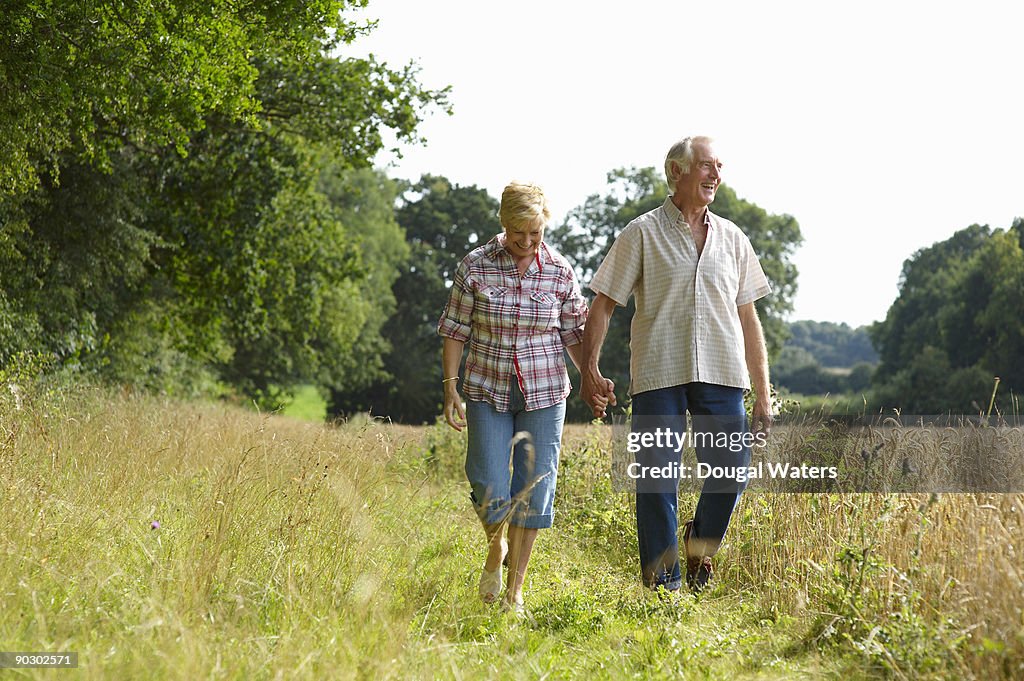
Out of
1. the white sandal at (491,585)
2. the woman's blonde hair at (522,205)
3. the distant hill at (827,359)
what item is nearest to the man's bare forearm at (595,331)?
the woman's blonde hair at (522,205)

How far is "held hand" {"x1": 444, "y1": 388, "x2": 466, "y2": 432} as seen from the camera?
461 centimetres

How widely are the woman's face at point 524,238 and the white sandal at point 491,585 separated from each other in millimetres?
1448

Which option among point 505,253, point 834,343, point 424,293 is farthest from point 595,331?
point 834,343

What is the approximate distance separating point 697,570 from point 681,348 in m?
1.11

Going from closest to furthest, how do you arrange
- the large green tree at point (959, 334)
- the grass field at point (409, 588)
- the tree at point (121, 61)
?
1. the grass field at point (409, 588)
2. the tree at point (121, 61)
3. the large green tree at point (959, 334)

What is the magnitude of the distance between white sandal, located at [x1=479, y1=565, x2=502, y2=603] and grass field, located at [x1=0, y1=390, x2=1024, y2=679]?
0.27 ft

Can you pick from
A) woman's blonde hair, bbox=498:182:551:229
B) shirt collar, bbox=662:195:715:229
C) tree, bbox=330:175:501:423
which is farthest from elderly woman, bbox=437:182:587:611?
tree, bbox=330:175:501:423

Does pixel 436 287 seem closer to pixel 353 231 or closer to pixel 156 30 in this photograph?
pixel 353 231

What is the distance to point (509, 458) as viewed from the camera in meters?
4.55

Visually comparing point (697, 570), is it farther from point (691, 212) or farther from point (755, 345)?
point (691, 212)

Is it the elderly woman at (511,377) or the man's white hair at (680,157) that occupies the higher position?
the man's white hair at (680,157)

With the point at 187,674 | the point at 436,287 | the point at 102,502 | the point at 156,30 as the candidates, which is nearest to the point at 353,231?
the point at 436,287

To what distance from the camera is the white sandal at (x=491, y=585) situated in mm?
4391

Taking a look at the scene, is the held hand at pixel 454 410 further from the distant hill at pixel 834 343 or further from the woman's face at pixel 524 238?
the distant hill at pixel 834 343
